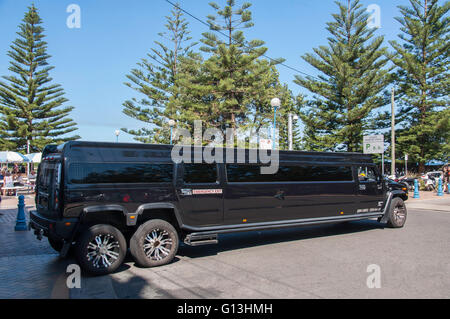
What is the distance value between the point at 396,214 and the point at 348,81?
2520 centimetres

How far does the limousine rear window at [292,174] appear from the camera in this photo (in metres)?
7.16

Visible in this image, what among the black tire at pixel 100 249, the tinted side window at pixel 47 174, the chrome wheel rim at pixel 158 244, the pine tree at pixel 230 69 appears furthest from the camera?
the pine tree at pixel 230 69

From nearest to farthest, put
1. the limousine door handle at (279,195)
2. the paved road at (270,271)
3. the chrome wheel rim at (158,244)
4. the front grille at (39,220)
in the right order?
the paved road at (270,271), the front grille at (39,220), the chrome wheel rim at (158,244), the limousine door handle at (279,195)

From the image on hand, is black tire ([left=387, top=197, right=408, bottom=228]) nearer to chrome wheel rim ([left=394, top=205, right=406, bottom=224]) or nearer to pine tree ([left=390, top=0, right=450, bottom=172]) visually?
chrome wheel rim ([left=394, top=205, right=406, bottom=224])

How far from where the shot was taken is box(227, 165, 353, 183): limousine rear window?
23.5ft

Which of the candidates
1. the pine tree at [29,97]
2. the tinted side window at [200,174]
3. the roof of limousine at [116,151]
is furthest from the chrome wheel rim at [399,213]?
the pine tree at [29,97]

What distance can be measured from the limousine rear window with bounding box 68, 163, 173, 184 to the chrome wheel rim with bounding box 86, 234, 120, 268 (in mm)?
921

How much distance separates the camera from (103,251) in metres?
5.71

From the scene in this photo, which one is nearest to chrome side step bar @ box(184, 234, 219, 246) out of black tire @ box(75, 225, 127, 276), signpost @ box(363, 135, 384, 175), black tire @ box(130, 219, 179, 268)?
black tire @ box(130, 219, 179, 268)

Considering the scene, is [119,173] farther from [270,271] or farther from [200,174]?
[270,271]

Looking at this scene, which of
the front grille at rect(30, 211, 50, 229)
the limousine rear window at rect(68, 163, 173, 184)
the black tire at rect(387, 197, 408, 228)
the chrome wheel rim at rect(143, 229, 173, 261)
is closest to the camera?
the limousine rear window at rect(68, 163, 173, 184)

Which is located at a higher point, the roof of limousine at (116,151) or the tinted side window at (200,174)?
the roof of limousine at (116,151)

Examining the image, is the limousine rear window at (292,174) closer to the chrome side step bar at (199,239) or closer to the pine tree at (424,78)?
the chrome side step bar at (199,239)

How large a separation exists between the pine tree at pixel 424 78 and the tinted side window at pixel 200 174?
29552mm
